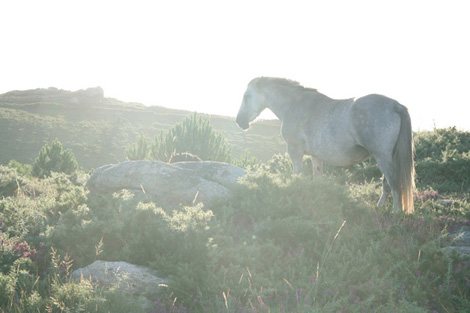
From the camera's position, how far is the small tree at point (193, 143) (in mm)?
18547

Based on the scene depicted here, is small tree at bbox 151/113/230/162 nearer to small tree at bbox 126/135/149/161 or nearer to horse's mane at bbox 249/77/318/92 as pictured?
small tree at bbox 126/135/149/161

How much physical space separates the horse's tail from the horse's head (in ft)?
13.0

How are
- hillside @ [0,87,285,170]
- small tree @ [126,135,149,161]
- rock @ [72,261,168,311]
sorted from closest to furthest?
1. rock @ [72,261,168,311]
2. small tree @ [126,135,149,161]
3. hillside @ [0,87,285,170]

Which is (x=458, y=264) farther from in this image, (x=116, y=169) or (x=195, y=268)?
(x=116, y=169)

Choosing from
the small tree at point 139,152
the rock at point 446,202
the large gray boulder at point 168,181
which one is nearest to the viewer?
the rock at point 446,202

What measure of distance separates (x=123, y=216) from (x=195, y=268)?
86.7 inches

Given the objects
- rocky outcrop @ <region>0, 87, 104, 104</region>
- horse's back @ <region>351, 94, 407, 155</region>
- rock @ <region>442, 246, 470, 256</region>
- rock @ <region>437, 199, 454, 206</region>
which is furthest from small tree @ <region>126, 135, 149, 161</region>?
rocky outcrop @ <region>0, 87, 104, 104</region>

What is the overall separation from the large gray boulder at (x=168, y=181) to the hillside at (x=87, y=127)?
27.9m

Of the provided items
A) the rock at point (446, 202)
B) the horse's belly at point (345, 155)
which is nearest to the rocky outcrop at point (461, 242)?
the rock at point (446, 202)

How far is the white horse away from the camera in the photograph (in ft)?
24.4

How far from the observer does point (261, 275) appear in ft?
16.8

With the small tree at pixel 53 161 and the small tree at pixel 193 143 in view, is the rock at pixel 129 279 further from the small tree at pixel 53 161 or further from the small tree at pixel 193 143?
the small tree at pixel 53 161

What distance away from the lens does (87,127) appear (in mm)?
52844

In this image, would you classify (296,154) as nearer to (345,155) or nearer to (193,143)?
(345,155)
